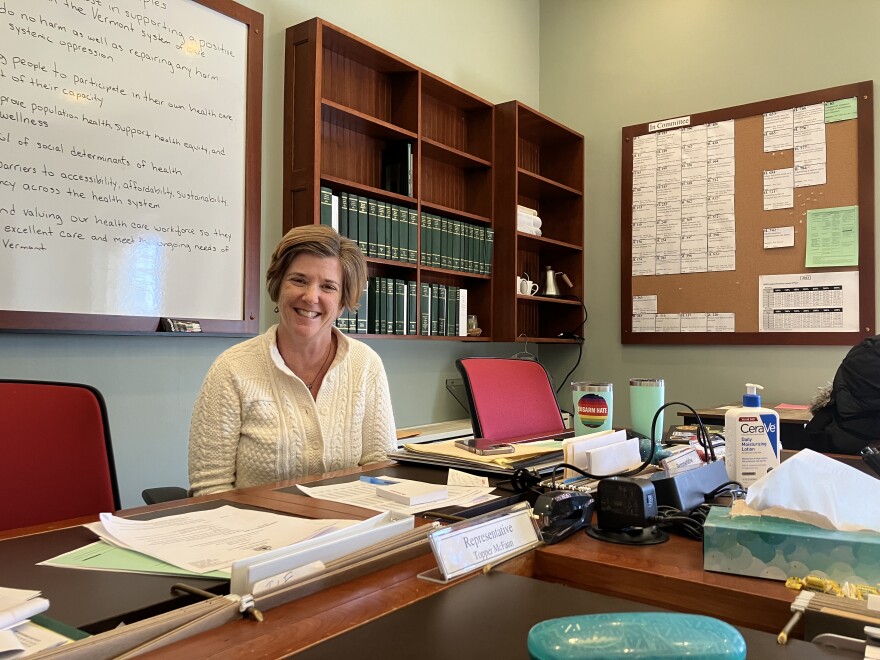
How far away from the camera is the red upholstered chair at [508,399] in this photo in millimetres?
2158

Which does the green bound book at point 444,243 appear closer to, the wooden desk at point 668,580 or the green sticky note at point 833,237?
the green sticky note at point 833,237

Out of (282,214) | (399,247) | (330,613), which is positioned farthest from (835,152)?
(330,613)

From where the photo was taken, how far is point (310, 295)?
1.79 meters

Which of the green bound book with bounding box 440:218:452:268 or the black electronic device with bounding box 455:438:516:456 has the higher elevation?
the green bound book with bounding box 440:218:452:268

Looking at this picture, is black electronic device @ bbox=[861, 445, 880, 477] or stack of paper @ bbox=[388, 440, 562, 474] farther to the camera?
stack of paper @ bbox=[388, 440, 562, 474]

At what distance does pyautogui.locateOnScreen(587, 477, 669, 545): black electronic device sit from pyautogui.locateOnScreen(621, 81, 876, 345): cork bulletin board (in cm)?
297

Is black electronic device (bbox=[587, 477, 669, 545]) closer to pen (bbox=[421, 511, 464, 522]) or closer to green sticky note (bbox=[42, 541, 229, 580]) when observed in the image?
pen (bbox=[421, 511, 464, 522])

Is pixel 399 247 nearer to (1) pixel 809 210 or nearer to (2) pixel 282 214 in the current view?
(2) pixel 282 214

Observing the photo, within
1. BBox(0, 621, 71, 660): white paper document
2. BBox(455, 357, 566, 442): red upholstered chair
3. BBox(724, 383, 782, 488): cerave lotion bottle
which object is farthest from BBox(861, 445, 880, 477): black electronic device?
BBox(0, 621, 71, 660): white paper document

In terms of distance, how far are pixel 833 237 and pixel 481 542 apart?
3.30 m

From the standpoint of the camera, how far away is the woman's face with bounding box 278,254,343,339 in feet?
5.83

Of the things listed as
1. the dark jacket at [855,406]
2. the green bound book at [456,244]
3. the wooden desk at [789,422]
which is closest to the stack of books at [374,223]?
the green bound book at [456,244]

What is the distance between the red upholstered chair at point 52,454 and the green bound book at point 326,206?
1.38 metres

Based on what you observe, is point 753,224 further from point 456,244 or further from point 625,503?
point 625,503
